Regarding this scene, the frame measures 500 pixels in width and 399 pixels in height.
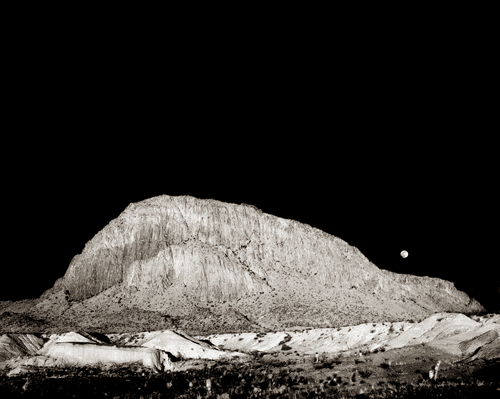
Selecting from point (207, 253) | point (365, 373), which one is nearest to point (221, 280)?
point (207, 253)

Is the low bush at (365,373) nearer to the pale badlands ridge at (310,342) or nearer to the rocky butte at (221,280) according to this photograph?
the pale badlands ridge at (310,342)

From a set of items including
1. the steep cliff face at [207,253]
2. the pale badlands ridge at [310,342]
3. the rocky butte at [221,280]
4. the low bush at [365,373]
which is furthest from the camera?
the steep cliff face at [207,253]

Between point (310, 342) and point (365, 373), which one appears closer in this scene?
point (365, 373)

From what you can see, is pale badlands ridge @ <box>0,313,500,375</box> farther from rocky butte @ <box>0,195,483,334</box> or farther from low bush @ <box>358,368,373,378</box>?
rocky butte @ <box>0,195,483,334</box>

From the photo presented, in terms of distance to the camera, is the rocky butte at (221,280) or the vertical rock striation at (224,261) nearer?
the rocky butte at (221,280)

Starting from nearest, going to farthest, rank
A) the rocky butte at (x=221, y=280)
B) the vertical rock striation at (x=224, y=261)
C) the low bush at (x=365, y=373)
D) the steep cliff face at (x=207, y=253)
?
1. the low bush at (x=365, y=373)
2. the rocky butte at (x=221, y=280)
3. the vertical rock striation at (x=224, y=261)
4. the steep cliff face at (x=207, y=253)

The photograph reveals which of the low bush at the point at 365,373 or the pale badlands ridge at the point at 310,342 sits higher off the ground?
the low bush at the point at 365,373

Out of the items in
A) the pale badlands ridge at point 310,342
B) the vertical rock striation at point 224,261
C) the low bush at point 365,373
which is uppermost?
the vertical rock striation at point 224,261

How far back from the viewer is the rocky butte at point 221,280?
80.6 metres

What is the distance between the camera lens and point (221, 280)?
328 feet

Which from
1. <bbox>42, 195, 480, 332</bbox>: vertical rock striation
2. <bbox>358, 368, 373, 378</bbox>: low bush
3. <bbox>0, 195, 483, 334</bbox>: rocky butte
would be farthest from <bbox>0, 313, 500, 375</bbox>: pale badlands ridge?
<bbox>42, 195, 480, 332</bbox>: vertical rock striation

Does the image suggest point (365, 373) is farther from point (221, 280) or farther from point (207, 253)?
point (207, 253)

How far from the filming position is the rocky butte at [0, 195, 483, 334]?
3174 inches

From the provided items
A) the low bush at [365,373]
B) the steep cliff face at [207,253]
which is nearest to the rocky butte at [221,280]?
the steep cliff face at [207,253]
